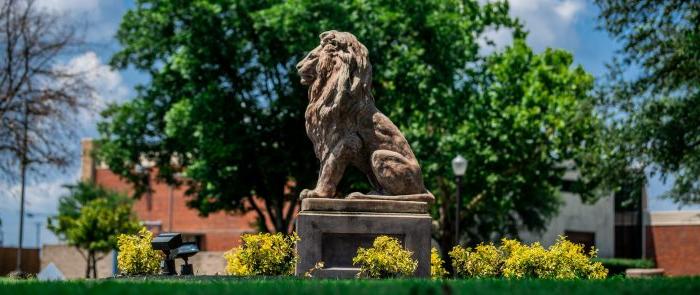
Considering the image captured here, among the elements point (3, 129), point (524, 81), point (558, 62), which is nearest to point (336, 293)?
point (3, 129)

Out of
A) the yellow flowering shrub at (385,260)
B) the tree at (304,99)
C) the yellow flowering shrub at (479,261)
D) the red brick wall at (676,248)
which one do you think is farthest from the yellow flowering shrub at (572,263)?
the red brick wall at (676,248)

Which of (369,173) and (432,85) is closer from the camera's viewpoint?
(369,173)

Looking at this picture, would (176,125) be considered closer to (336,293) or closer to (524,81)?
(524,81)

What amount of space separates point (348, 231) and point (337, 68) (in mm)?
2298

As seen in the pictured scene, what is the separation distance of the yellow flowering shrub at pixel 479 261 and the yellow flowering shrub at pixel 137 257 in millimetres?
4397

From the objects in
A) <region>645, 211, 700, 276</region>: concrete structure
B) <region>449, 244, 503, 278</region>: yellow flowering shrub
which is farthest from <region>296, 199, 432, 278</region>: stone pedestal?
<region>645, 211, 700, 276</region>: concrete structure

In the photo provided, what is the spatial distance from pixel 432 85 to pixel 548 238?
2431cm

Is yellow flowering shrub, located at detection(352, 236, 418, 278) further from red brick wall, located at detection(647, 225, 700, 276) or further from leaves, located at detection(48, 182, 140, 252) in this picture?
red brick wall, located at detection(647, 225, 700, 276)

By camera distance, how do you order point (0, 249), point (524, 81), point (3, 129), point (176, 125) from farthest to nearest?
1. point (0, 249)
2. point (524, 81)
3. point (176, 125)
4. point (3, 129)

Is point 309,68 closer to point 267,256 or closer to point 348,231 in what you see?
point 348,231

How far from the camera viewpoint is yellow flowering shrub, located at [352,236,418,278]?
40.7 feet

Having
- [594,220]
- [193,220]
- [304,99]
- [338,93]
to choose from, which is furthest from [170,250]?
[594,220]

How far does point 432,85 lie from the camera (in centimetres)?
2936

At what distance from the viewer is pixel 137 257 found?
14.2 m
